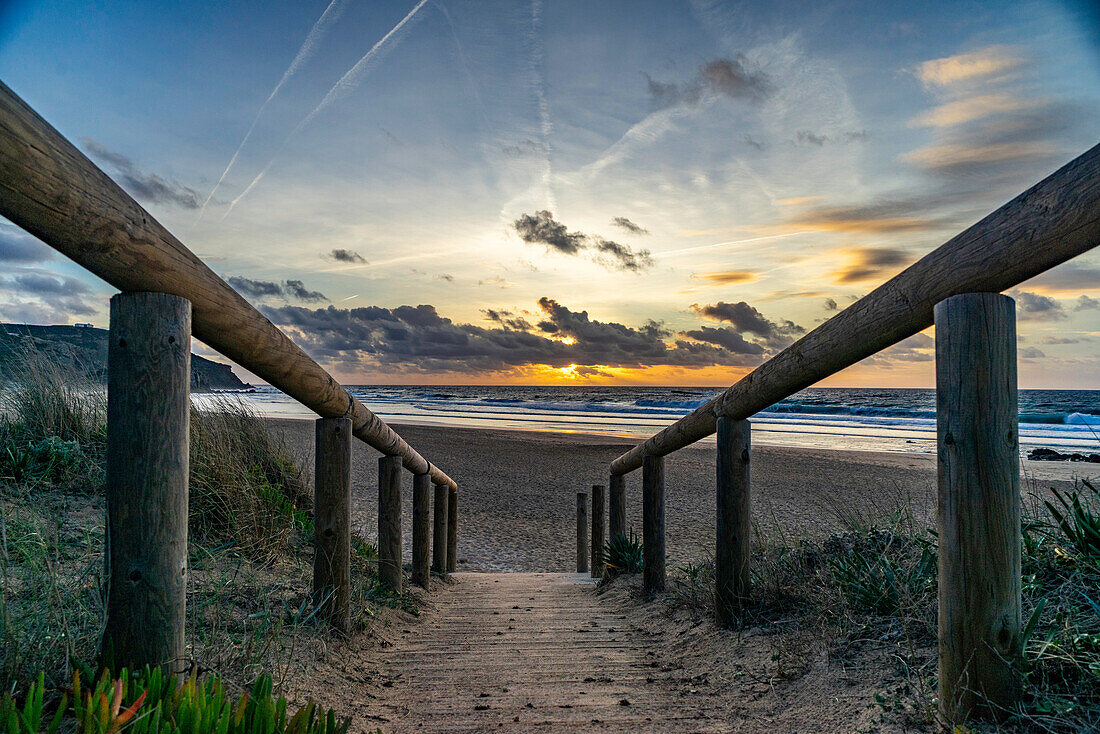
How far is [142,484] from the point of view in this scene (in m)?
1.55

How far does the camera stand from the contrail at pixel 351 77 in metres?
7.67

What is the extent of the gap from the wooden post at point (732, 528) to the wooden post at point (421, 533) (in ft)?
8.94

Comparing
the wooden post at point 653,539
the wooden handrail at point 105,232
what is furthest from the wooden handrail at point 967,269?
the wooden handrail at point 105,232

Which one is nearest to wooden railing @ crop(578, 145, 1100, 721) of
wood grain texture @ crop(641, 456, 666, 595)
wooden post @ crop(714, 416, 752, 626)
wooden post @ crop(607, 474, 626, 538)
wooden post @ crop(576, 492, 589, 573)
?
wooden post @ crop(714, 416, 752, 626)

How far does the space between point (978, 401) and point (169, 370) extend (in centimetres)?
225

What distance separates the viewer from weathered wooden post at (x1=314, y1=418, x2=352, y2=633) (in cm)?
290

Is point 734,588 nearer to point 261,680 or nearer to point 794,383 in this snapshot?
point 794,383

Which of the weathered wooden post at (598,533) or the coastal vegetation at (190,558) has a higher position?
the coastal vegetation at (190,558)

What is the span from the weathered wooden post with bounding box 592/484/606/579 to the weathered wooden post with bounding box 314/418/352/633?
3.54 meters

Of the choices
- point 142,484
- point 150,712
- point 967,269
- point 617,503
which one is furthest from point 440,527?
point 967,269

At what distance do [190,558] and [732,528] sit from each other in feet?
10.1

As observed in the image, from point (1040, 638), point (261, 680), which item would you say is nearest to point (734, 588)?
point (1040, 638)

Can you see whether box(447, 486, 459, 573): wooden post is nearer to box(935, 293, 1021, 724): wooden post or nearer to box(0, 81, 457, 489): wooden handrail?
box(0, 81, 457, 489): wooden handrail

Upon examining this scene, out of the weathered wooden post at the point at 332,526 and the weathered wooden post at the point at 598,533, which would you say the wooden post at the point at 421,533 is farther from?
the weathered wooden post at the point at 332,526
